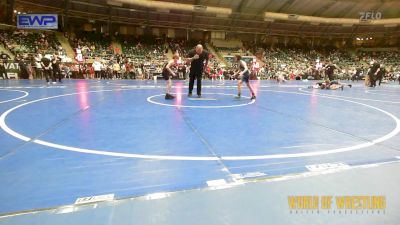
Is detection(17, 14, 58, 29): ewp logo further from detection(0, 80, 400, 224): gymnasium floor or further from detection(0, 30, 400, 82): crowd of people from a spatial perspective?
detection(0, 80, 400, 224): gymnasium floor

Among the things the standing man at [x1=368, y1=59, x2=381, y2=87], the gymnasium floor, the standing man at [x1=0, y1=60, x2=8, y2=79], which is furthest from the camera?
the standing man at [x1=0, y1=60, x2=8, y2=79]

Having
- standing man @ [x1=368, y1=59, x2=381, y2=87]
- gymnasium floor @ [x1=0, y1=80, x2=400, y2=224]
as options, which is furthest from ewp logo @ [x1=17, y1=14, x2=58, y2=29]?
standing man @ [x1=368, y1=59, x2=381, y2=87]

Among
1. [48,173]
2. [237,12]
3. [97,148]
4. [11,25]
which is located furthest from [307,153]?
[237,12]

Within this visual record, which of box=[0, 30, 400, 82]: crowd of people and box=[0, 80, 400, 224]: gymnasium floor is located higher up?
box=[0, 30, 400, 82]: crowd of people

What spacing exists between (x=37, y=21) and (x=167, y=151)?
24.4 metres

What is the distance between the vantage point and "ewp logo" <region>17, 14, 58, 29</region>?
22.7 metres

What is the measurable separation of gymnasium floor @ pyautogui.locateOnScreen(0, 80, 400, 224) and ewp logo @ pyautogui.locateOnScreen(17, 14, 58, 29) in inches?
739

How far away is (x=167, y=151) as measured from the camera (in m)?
3.86

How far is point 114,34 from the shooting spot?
112 feet

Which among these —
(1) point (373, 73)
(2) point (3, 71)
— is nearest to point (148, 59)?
(2) point (3, 71)

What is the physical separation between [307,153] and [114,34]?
34016 mm

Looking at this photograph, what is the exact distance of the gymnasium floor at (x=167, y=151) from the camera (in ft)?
9.00

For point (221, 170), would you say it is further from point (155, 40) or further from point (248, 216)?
point (155, 40)

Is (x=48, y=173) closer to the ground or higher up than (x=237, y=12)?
closer to the ground
